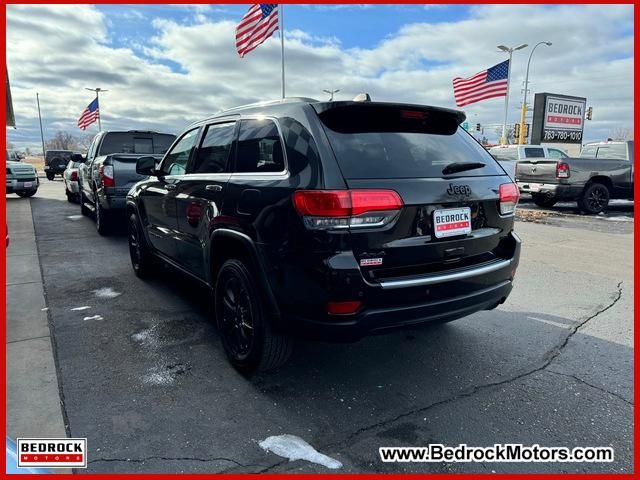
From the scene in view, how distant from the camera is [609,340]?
3850 mm

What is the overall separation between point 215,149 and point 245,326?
1.47m

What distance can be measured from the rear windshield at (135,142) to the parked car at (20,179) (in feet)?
27.0

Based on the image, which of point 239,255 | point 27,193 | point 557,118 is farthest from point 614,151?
point 27,193

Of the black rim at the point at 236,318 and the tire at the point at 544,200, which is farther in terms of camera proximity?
the tire at the point at 544,200

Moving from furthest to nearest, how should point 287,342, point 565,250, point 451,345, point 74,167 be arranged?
point 74,167
point 565,250
point 451,345
point 287,342

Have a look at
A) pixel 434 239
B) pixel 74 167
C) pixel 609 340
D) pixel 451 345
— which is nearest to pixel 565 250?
pixel 609 340

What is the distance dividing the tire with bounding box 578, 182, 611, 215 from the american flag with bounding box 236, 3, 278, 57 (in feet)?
37.0

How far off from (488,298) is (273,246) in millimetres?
1474

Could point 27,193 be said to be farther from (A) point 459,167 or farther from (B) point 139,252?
(A) point 459,167

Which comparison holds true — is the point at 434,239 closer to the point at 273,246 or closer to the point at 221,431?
the point at 273,246

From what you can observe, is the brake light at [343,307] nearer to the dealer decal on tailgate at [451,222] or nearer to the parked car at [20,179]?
the dealer decal on tailgate at [451,222]

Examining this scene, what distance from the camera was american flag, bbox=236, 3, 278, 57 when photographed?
1572 cm

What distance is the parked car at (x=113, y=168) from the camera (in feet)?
25.8

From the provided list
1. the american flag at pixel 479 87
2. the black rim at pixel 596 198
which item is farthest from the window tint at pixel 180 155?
the american flag at pixel 479 87
